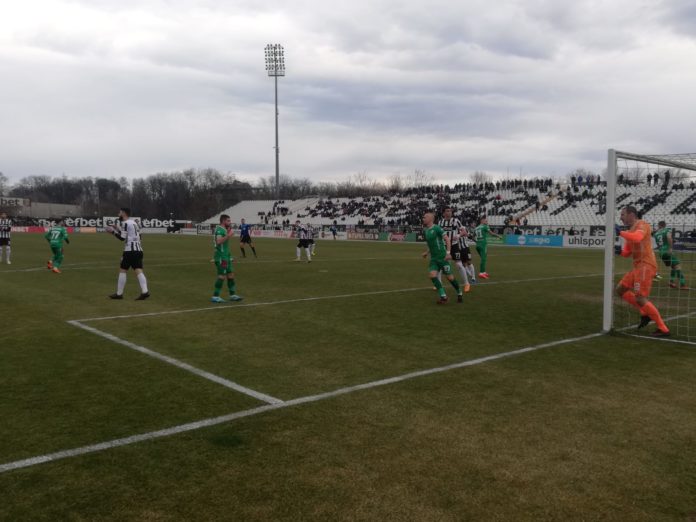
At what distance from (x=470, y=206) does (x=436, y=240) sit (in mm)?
→ 51921

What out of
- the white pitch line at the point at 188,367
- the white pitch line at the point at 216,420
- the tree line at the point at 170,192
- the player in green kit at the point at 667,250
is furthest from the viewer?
the tree line at the point at 170,192

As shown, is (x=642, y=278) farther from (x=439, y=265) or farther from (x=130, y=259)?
(x=130, y=259)

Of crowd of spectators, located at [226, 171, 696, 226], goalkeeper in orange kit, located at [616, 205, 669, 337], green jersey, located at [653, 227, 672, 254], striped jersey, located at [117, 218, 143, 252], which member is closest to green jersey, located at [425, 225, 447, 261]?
goalkeeper in orange kit, located at [616, 205, 669, 337]

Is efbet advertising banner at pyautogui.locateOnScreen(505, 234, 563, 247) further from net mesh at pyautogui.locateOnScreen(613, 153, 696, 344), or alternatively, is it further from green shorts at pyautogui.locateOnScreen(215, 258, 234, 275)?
green shorts at pyautogui.locateOnScreen(215, 258, 234, 275)

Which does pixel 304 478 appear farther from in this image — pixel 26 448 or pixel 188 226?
pixel 188 226

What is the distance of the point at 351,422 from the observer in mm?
4887

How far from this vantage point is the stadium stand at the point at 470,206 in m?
49.4

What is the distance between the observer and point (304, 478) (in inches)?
150

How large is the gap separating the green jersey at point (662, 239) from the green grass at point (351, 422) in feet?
24.9

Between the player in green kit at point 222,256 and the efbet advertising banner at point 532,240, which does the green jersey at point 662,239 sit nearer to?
the player in green kit at point 222,256

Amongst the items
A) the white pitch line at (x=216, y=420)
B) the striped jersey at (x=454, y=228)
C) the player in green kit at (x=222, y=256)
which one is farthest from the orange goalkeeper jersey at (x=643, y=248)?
the player in green kit at (x=222, y=256)

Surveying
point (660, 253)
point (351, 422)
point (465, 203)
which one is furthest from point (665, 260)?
A: point (465, 203)

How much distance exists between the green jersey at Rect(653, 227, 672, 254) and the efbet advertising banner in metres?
27.9

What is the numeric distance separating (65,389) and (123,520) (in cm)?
301
